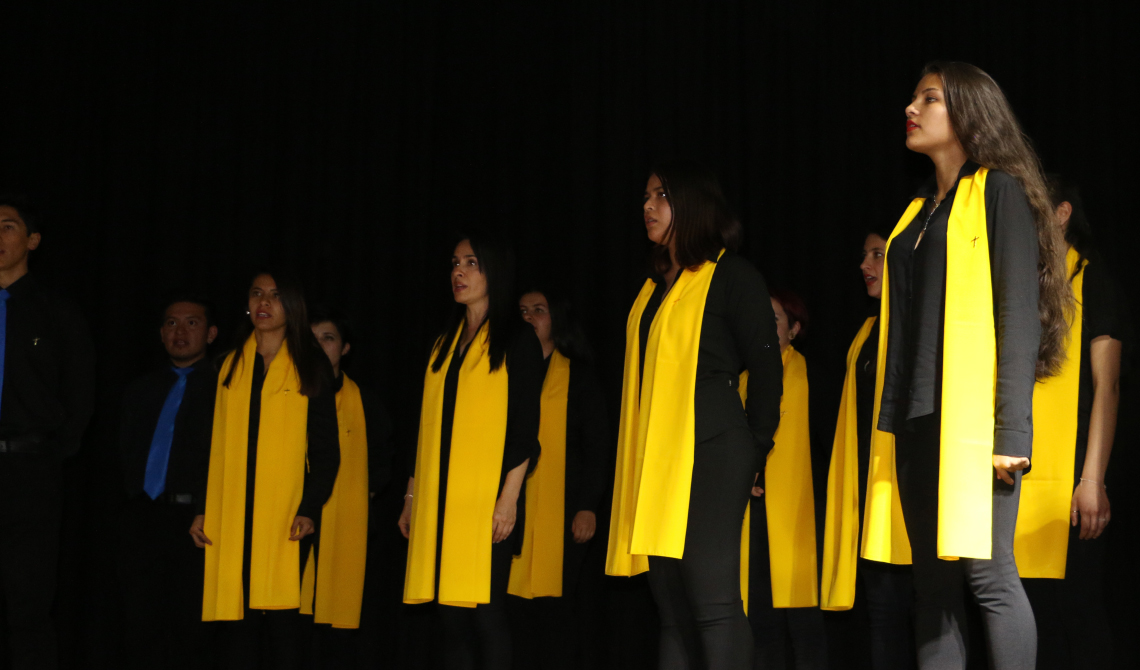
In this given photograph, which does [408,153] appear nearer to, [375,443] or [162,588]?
[375,443]

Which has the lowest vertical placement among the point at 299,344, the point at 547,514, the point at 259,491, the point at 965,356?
the point at 547,514

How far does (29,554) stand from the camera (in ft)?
9.20

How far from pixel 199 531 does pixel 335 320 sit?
1042 mm

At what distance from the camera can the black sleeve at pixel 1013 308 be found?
1.65 meters

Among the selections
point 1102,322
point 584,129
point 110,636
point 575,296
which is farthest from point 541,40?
point 110,636

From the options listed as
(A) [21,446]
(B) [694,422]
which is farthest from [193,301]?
(B) [694,422]

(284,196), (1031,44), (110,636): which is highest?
(1031,44)

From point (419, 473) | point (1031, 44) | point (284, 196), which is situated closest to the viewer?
point (419, 473)

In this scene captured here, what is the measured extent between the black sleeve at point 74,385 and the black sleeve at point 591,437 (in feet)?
5.11

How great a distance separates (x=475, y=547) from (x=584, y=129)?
1.95 metres

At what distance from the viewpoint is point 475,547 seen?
262 centimetres

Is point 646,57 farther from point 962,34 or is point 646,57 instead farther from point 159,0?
point 159,0

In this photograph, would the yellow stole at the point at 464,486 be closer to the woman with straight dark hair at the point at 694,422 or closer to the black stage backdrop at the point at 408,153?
the woman with straight dark hair at the point at 694,422

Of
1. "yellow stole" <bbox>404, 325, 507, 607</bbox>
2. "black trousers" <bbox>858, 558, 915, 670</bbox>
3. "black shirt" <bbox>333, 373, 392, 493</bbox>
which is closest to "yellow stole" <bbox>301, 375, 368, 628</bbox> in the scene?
"black shirt" <bbox>333, 373, 392, 493</bbox>
